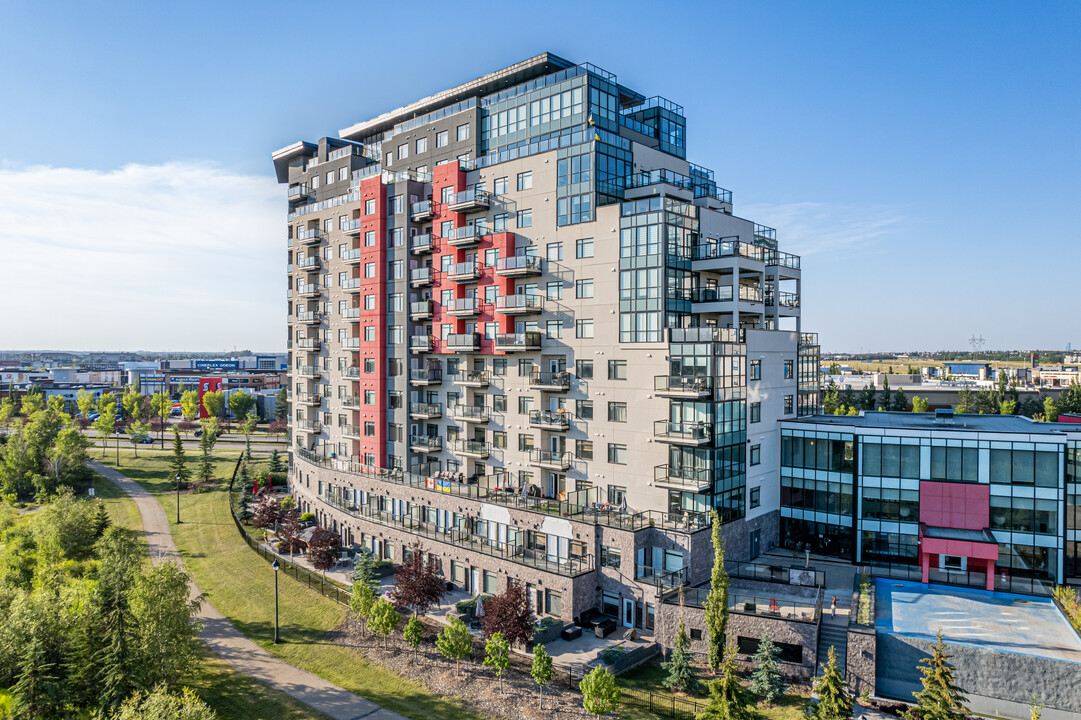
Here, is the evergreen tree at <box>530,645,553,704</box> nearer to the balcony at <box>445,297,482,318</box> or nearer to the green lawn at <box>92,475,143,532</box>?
the balcony at <box>445,297,482,318</box>

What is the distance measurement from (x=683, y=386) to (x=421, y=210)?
29667mm

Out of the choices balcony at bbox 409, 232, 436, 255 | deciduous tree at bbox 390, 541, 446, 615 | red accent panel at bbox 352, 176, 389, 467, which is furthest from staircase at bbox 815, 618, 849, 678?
balcony at bbox 409, 232, 436, 255

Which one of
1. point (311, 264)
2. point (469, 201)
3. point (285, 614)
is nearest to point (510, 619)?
point (285, 614)

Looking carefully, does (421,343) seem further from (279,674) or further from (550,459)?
(279,674)

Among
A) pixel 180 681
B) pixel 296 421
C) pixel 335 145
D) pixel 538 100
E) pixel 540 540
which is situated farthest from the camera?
pixel 296 421

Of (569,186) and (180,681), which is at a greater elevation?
(569,186)

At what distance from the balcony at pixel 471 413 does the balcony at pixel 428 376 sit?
363cm

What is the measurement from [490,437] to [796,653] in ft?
92.3

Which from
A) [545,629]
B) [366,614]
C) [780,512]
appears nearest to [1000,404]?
[780,512]

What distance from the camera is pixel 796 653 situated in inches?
1286

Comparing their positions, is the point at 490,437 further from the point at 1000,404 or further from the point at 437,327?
the point at 1000,404

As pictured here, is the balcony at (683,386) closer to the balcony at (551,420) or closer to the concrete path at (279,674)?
the balcony at (551,420)

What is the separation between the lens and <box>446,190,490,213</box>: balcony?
52.4 m

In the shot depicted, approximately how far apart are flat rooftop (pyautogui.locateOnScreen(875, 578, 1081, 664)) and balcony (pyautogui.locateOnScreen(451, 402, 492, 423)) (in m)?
30.1
